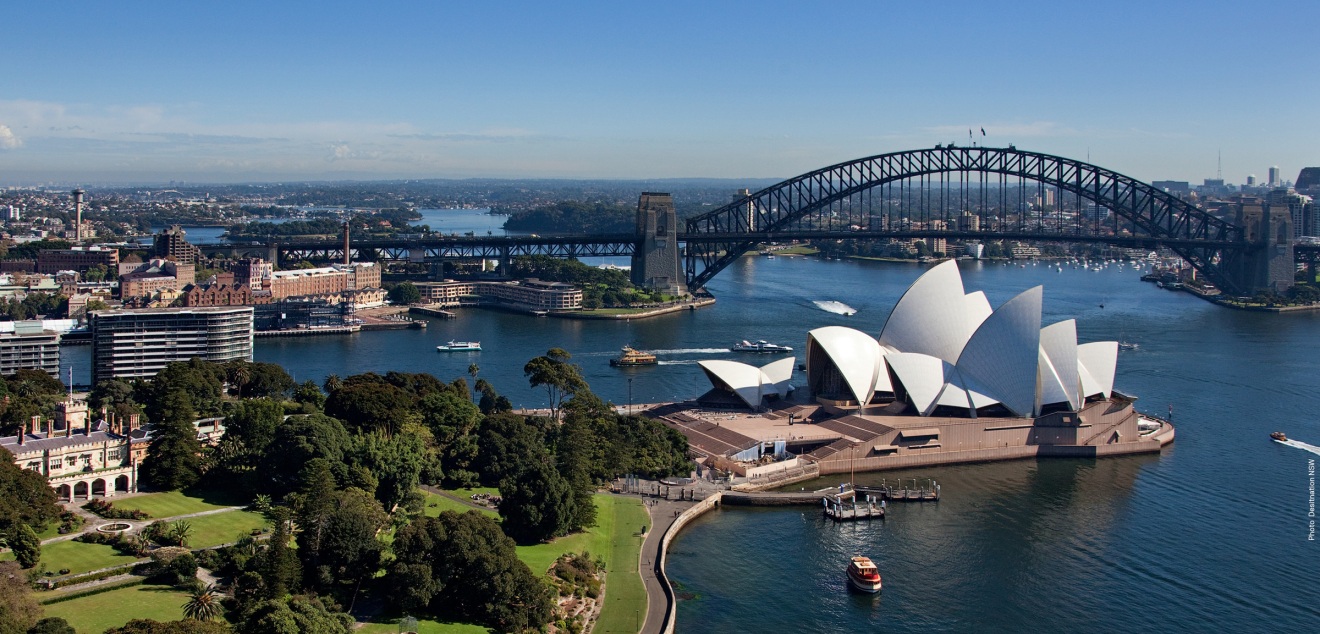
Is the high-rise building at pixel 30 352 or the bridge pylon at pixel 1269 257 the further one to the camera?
the bridge pylon at pixel 1269 257

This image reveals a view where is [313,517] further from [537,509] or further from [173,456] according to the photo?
[173,456]

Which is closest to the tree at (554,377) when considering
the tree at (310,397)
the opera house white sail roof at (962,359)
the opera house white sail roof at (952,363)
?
the opera house white sail roof at (952,363)

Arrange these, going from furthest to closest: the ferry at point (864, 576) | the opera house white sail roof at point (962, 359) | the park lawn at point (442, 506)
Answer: the opera house white sail roof at point (962, 359) < the park lawn at point (442, 506) < the ferry at point (864, 576)

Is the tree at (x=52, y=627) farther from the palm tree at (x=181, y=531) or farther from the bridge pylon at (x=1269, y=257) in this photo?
the bridge pylon at (x=1269, y=257)

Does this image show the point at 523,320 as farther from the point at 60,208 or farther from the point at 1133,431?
the point at 60,208

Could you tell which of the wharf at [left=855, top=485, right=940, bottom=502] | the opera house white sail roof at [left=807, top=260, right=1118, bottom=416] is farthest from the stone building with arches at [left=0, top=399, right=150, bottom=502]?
the opera house white sail roof at [left=807, top=260, right=1118, bottom=416]

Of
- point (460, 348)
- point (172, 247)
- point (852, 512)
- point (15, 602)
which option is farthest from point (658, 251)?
point (15, 602)
